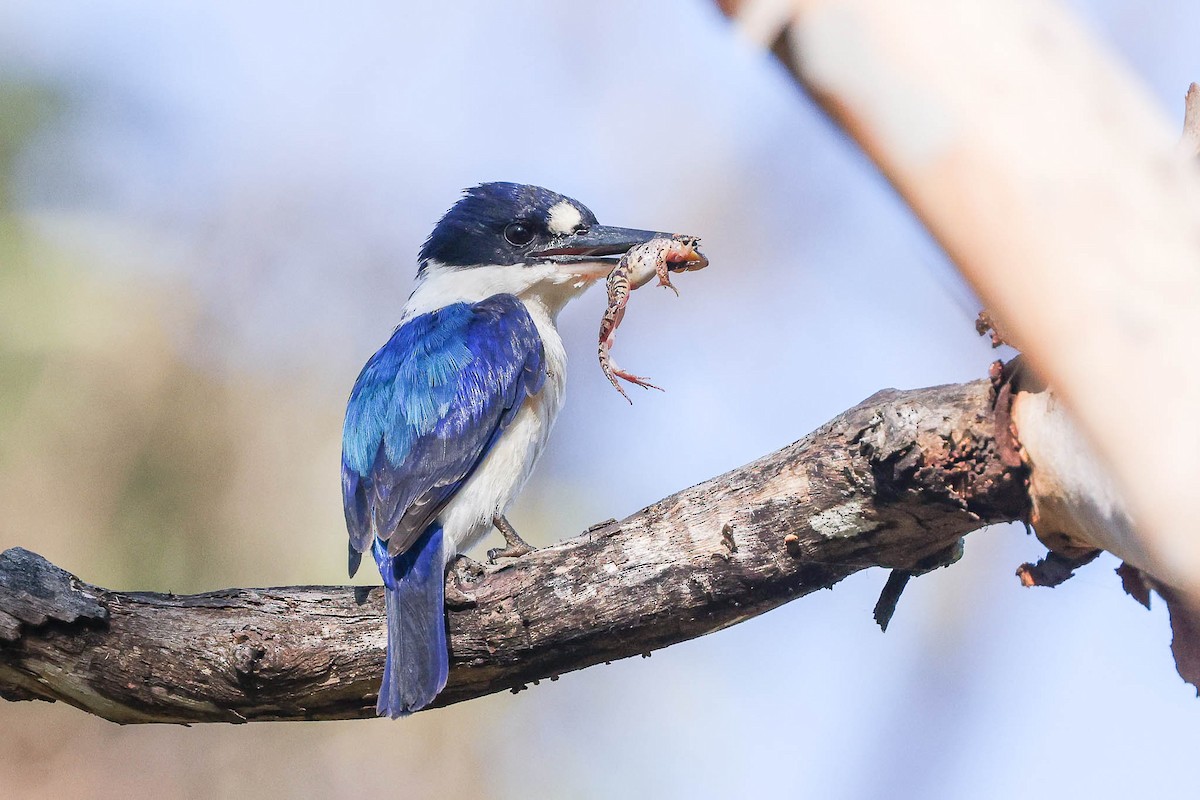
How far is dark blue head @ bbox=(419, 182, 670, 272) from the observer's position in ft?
16.1

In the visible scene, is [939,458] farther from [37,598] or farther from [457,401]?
[37,598]

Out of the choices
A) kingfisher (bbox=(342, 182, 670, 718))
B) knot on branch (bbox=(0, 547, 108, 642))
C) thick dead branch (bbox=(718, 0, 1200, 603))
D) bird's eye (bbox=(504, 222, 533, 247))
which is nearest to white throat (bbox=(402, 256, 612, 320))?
kingfisher (bbox=(342, 182, 670, 718))

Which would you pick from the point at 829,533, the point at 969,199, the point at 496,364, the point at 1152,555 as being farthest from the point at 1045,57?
the point at 496,364

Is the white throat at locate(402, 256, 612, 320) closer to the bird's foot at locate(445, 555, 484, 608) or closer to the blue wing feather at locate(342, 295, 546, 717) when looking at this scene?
the blue wing feather at locate(342, 295, 546, 717)

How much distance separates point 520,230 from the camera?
5074 mm

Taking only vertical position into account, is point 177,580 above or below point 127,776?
above

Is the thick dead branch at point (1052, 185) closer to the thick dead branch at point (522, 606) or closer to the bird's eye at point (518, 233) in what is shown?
the thick dead branch at point (522, 606)

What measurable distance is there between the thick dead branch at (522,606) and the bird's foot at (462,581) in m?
0.01

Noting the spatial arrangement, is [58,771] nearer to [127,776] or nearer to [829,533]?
[127,776]

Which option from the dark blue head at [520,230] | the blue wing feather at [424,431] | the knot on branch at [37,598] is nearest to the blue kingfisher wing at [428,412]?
the blue wing feather at [424,431]

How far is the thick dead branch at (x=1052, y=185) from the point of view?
1074mm

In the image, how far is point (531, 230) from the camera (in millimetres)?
5059

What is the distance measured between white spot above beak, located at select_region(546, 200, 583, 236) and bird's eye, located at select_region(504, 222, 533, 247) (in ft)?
0.37

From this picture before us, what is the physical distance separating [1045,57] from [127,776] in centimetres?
581
